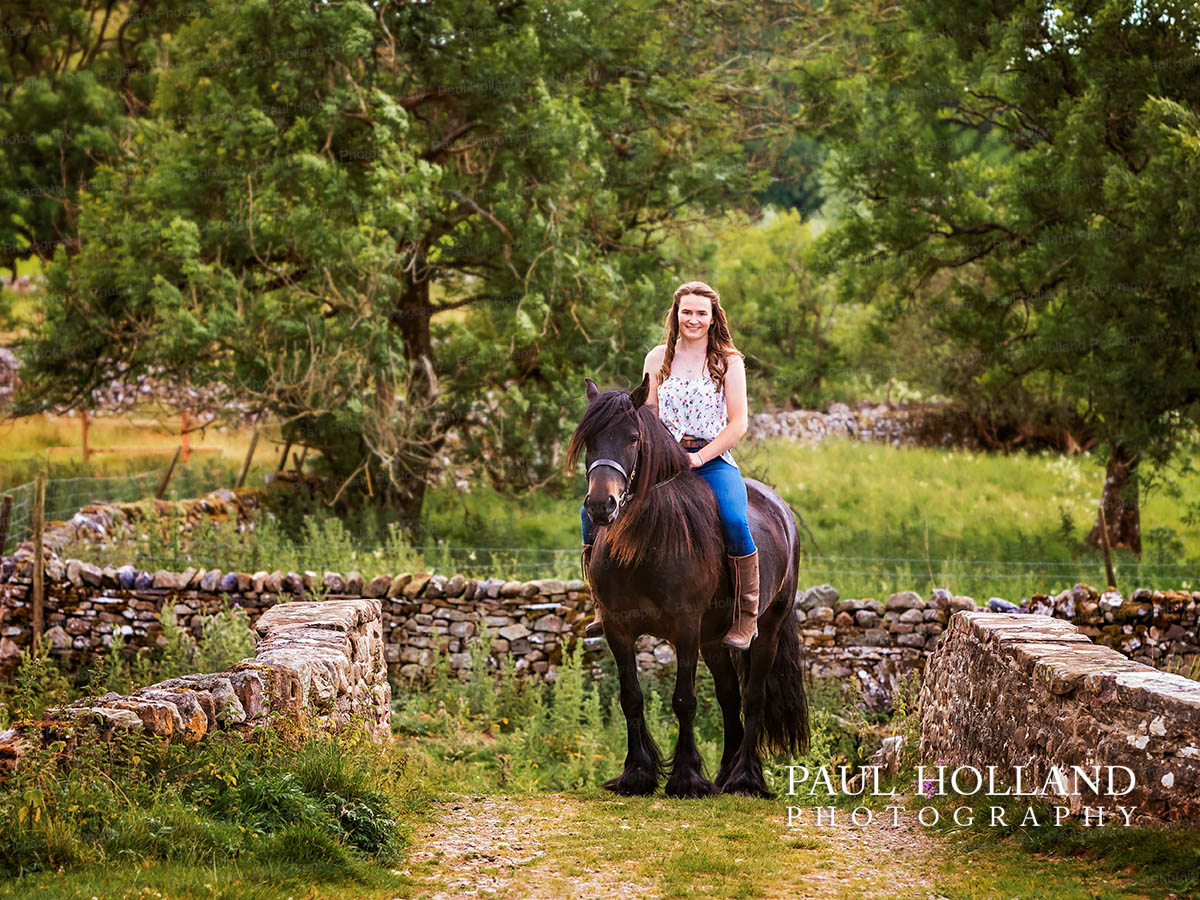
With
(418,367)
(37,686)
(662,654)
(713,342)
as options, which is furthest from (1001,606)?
(418,367)

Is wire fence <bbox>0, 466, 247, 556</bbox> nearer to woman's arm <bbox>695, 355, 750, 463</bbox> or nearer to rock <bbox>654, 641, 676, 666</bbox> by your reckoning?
rock <bbox>654, 641, 676, 666</bbox>

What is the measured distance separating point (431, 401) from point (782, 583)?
10067mm

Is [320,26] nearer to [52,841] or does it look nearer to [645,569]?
[645,569]

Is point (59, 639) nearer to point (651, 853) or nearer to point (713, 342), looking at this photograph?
point (713, 342)

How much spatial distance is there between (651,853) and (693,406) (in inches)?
110

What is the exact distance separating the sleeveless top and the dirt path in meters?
2.28

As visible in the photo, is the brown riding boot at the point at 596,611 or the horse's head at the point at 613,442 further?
the brown riding boot at the point at 596,611

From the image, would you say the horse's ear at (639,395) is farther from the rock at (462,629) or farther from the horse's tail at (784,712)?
the rock at (462,629)

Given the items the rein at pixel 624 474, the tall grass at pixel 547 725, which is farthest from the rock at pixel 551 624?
the rein at pixel 624 474

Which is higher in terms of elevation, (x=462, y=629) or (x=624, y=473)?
(x=624, y=473)

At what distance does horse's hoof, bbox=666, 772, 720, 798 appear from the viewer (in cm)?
742

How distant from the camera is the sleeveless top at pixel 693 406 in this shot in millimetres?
7473

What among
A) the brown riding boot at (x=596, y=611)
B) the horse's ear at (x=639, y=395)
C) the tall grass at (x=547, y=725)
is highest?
the horse's ear at (x=639, y=395)

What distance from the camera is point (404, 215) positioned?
50.9ft
